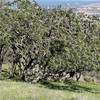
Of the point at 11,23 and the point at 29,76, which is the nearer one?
the point at 11,23

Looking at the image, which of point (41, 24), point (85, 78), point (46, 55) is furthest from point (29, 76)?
point (85, 78)

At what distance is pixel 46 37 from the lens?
85.4 feet

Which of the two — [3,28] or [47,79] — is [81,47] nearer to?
[3,28]

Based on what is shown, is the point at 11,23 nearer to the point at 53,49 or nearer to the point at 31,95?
the point at 53,49

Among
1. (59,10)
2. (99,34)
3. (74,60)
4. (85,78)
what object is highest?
(59,10)

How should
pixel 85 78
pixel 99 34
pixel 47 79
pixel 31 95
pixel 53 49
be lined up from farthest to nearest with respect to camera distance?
pixel 85 78 → pixel 47 79 → pixel 99 34 → pixel 53 49 → pixel 31 95

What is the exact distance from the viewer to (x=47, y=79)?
112ft

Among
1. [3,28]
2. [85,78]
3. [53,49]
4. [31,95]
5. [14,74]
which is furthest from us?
[85,78]

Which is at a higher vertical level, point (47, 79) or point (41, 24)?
point (41, 24)

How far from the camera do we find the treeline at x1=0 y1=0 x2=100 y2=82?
25.4 meters

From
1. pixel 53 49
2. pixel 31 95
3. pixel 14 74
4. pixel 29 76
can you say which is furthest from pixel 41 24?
pixel 31 95

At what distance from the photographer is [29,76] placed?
28922 mm

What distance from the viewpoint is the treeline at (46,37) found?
25422mm

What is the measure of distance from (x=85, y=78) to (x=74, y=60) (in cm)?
1799
